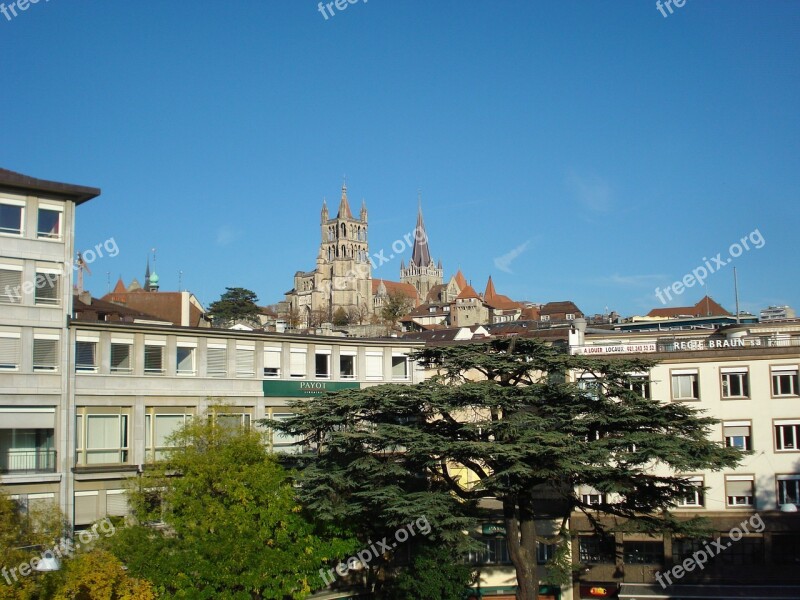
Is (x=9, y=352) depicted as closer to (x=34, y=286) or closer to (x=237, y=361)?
(x=34, y=286)

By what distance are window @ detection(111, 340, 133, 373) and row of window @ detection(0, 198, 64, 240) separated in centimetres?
463

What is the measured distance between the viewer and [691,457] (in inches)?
1118

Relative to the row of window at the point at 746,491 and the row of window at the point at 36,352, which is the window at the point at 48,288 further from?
the row of window at the point at 746,491

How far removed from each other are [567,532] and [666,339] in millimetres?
16126

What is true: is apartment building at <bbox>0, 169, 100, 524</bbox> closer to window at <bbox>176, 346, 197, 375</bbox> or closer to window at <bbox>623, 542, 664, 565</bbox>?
window at <bbox>176, 346, 197, 375</bbox>

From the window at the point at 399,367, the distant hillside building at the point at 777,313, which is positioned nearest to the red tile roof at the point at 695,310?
the distant hillside building at the point at 777,313

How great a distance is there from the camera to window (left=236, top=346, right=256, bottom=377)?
39.5 m

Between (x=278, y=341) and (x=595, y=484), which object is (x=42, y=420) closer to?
(x=278, y=341)

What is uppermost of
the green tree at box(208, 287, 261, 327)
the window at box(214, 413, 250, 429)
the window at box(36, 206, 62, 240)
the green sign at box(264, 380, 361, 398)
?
the green tree at box(208, 287, 261, 327)

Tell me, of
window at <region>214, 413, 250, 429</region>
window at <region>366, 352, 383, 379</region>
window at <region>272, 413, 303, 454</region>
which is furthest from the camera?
window at <region>366, 352, 383, 379</region>

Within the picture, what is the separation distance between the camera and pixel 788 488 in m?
38.7

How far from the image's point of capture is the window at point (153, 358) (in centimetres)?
3684

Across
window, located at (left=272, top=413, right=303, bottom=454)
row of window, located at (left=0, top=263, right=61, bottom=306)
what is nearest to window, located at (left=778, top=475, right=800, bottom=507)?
window, located at (left=272, top=413, right=303, bottom=454)

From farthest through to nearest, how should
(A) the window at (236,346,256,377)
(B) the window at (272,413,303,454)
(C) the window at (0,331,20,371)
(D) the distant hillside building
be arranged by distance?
1. (D) the distant hillside building
2. (A) the window at (236,346,256,377)
3. (B) the window at (272,413,303,454)
4. (C) the window at (0,331,20,371)
